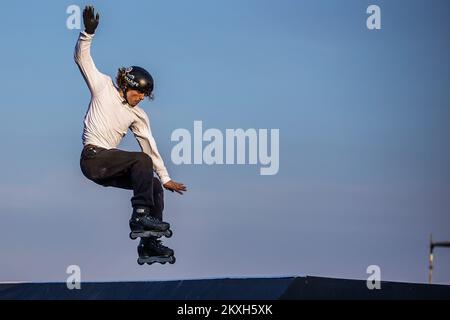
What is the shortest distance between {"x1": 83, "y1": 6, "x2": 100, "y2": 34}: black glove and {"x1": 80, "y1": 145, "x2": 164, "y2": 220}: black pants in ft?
6.67

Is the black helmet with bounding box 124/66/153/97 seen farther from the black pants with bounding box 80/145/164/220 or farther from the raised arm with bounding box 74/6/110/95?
the black pants with bounding box 80/145/164/220

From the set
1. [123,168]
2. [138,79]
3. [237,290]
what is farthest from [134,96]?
[237,290]

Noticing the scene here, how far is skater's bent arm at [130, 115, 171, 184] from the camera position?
898 inches

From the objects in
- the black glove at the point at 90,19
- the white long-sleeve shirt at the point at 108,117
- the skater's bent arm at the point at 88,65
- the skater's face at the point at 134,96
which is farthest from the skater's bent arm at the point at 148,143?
the black glove at the point at 90,19

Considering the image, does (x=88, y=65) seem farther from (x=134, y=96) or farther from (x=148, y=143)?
(x=148, y=143)

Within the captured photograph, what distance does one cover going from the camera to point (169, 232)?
23.1m

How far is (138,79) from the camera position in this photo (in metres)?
22.5

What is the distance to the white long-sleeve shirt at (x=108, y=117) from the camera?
2245 centimetres

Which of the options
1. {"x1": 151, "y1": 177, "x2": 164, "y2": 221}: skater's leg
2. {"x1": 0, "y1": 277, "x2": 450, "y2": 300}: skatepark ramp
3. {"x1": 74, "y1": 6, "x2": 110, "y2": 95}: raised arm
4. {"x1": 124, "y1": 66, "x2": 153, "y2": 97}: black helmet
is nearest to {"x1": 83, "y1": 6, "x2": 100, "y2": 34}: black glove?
{"x1": 74, "y1": 6, "x2": 110, "y2": 95}: raised arm
